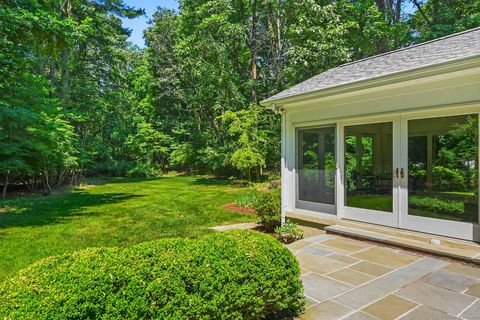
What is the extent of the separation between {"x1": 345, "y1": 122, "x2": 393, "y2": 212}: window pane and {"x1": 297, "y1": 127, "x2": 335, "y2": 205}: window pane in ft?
1.02

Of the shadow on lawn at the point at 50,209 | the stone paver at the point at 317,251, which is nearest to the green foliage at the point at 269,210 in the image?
the stone paver at the point at 317,251

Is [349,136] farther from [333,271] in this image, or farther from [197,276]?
[197,276]

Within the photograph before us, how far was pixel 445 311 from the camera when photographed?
2680mm

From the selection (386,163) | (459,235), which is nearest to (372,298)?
(459,235)

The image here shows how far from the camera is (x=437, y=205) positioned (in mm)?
4426

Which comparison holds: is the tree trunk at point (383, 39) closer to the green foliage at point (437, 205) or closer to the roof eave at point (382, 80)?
the roof eave at point (382, 80)

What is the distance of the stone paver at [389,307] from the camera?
104 inches

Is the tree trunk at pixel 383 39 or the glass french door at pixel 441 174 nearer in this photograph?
the glass french door at pixel 441 174

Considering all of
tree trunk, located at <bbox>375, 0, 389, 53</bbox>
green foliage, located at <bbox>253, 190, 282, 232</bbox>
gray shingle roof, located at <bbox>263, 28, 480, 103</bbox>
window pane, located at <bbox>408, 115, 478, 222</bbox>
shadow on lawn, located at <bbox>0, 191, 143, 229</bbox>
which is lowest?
shadow on lawn, located at <bbox>0, 191, 143, 229</bbox>

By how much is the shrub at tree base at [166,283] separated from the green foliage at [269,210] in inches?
140

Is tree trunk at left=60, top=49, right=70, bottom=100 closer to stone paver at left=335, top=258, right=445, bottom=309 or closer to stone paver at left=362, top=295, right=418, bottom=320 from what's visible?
stone paver at left=335, top=258, right=445, bottom=309

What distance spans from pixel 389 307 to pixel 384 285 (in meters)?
0.51

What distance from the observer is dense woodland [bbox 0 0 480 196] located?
9477 mm

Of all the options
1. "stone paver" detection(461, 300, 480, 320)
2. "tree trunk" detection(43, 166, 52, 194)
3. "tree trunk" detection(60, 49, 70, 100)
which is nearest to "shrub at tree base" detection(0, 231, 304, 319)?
"stone paver" detection(461, 300, 480, 320)
